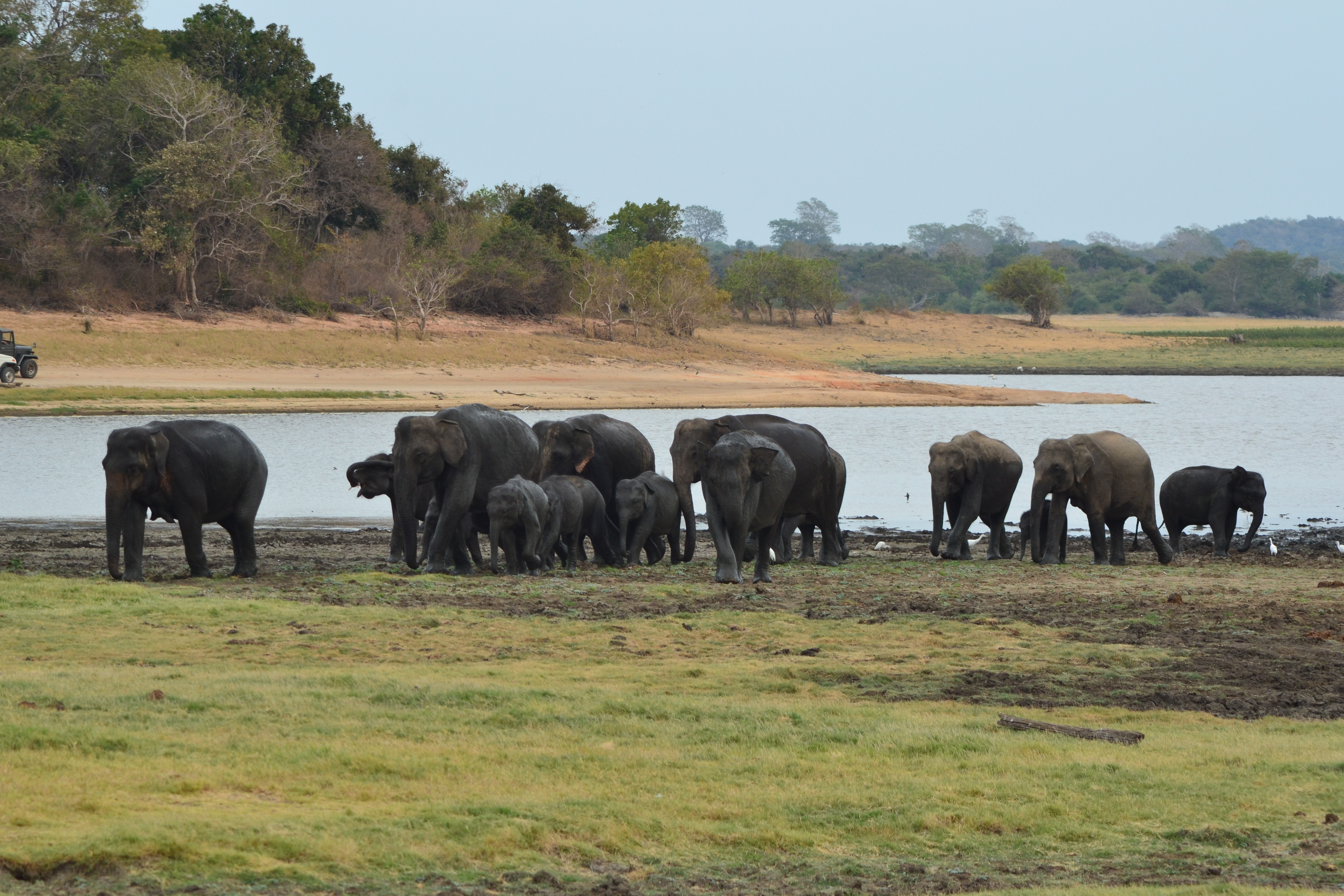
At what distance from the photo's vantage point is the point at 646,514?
18000mm

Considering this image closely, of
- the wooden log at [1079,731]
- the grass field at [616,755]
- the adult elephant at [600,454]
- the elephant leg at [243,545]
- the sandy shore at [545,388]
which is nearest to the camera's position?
the grass field at [616,755]

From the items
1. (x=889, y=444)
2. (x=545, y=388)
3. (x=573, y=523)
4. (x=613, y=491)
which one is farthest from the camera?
(x=545, y=388)

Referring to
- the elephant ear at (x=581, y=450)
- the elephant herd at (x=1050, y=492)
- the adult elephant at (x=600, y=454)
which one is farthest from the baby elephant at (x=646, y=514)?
the elephant herd at (x=1050, y=492)

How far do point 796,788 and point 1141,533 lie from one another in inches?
778

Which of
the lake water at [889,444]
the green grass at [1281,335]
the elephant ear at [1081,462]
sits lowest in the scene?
the lake water at [889,444]

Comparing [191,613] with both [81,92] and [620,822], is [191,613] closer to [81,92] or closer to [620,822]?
[620,822]

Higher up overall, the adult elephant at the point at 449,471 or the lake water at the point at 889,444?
the adult elephant at the point at 449,471

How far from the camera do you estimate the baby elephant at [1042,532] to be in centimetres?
2006

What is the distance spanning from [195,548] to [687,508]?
17.8ft

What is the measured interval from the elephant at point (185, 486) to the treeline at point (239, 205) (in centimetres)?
4016

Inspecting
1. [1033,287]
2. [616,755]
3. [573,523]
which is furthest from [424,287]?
[616,755]

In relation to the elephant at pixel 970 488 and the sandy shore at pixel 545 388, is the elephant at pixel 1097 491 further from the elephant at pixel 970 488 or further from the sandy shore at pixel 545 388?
the sandy shore at pixel 545 388

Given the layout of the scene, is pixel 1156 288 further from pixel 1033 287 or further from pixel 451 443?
pixel 451 443

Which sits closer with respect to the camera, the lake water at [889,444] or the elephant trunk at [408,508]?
the elephant trunk at [408,508]
